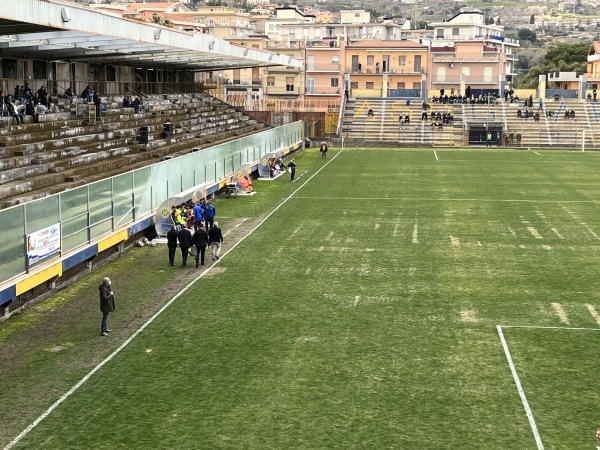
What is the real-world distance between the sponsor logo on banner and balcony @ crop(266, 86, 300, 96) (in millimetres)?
92593

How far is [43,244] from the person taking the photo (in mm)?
21094

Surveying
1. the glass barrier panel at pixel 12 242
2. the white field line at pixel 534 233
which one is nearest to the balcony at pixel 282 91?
the white field line at pixel 534 233

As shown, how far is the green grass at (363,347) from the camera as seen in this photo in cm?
1329

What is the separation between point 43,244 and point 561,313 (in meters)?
12.6

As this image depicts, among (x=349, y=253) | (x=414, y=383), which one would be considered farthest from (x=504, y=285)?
(x=414, y=383)

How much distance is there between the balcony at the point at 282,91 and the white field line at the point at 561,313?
309 feet

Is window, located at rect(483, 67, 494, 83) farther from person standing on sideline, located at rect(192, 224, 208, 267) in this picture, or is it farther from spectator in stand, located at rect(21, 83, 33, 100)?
person standing on sideline, located at rect(192, 224, 208, 267)

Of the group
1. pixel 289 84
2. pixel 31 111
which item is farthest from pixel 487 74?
pixel 31 111

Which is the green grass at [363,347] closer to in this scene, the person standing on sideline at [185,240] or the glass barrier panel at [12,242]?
the person standing on sideline at [185,240]

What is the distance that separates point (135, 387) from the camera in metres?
15.1

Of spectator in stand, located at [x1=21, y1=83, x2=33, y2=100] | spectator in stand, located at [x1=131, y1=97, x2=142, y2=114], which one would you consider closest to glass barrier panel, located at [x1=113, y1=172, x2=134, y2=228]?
spectator in stand, located at [x1=21, y1=83, x2=33, y2=100]

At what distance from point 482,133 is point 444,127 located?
11.8ft

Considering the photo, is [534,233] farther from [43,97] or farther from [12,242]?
[43,97]

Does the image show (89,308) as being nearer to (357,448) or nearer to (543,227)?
(357,448)
